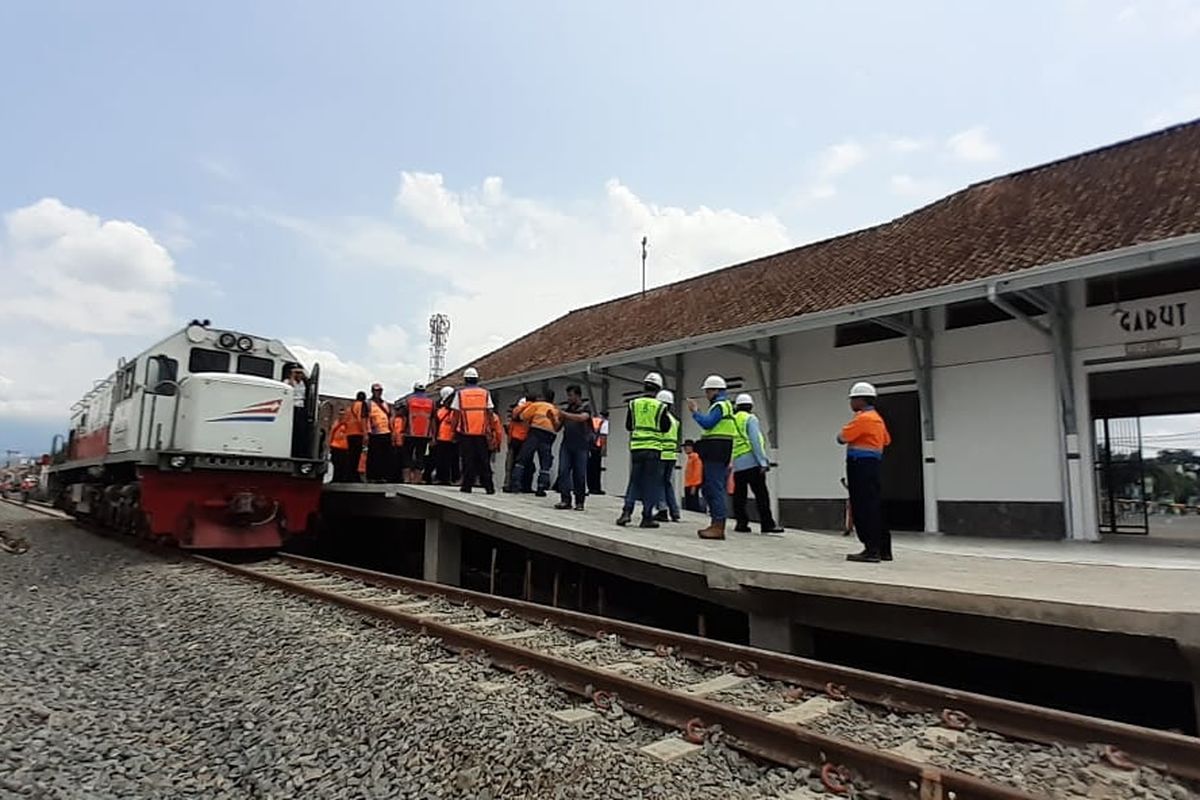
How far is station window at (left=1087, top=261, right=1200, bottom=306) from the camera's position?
28.7 ft

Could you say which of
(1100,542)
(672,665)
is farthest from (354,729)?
(1100,542)

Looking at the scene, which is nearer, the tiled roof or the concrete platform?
the concrete platform

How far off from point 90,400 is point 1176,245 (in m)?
18.0

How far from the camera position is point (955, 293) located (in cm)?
930

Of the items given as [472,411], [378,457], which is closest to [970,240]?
[472,411]

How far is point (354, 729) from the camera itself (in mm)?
3865

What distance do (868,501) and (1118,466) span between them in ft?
40.3

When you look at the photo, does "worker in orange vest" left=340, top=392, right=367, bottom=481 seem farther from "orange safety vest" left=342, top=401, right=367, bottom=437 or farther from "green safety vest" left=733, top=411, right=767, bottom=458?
"green safety vest" left=733, top=411, right=767, bottom=458

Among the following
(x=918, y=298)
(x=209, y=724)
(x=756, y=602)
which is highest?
(x=918, y=298)

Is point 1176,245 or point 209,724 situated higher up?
point 1176,245

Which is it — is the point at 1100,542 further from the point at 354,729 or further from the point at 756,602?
the point at 354,729

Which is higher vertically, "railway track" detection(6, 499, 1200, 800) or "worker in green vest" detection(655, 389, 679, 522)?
"worker in green vest" detection(655, 389, 679, 522)

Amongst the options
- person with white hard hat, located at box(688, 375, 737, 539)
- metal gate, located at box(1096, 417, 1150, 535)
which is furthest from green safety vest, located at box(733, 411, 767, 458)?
metal gate, located at box(1096, 417, 1150, 535)

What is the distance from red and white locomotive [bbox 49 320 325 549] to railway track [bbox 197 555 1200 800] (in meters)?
4.64
